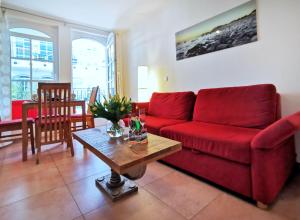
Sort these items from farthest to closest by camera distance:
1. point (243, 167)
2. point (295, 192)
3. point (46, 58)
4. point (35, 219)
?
point (46, 58) → point (295, 192) → point (243, 167) → point (35, 219)

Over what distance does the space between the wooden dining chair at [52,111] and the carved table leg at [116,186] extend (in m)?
1.03

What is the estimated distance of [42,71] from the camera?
3.94 meters

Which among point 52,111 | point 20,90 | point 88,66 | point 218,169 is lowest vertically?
point 218,169

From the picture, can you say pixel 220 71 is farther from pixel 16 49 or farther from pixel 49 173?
pixel 16 49

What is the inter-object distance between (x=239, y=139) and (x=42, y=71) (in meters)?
4.25

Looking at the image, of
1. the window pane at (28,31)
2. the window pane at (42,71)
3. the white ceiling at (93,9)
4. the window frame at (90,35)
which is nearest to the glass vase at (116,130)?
the white ceiling at (93,9)

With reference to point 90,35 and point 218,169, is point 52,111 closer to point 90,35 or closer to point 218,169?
point 218,169

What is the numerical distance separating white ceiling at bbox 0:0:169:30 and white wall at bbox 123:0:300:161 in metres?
0.21

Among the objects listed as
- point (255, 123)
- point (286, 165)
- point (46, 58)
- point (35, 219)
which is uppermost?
point (46, 58)

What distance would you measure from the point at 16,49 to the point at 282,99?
15.7 feet

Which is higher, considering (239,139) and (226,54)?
(226,54)

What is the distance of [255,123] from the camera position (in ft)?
5.70

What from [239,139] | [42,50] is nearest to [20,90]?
[42,50]

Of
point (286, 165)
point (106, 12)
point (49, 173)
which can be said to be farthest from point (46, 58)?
point (286, 165)
